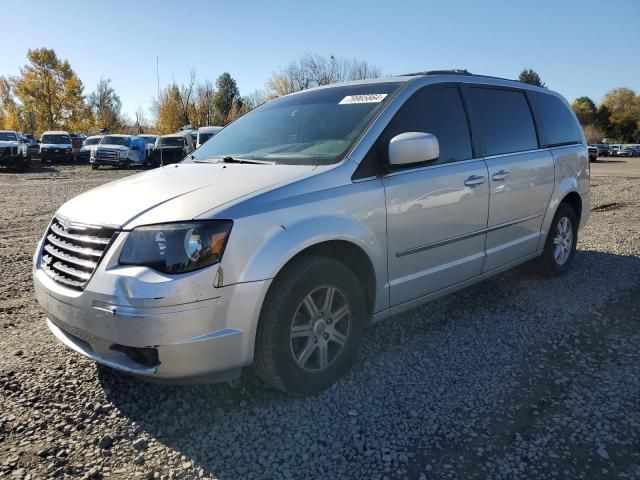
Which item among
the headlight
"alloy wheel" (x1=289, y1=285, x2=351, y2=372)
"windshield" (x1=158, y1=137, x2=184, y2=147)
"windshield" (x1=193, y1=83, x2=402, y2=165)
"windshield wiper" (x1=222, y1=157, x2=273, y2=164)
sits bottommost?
"alloy wheel" (x1=289, y1=285, x2=351, y2=372)

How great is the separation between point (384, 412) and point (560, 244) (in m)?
3.35

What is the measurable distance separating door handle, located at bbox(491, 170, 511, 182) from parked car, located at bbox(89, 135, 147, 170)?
24530 mm

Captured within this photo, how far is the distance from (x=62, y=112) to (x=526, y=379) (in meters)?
62.3

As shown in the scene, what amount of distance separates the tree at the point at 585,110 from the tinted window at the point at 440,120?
279 ft

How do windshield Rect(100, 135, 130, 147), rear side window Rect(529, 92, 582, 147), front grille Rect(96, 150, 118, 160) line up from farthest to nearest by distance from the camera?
windshield Rect(100, 135, 130, 147), front grille Rect(96, 150, 118, 160), rear side window Rect(529, 92, 582, 147)

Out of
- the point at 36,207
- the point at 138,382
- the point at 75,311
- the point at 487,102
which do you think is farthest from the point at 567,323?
the point at 36,207

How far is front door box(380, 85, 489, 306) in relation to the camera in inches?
124

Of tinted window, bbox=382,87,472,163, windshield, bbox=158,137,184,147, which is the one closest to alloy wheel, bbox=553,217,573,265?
tinted window, bbox=382,87,472,163

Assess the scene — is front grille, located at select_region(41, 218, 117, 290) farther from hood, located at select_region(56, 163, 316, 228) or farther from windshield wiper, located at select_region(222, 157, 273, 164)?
windshield wiper, located at select_region(222, 157, 273, 164)

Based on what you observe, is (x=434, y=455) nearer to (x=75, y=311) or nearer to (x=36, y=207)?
(x=75, y=311)

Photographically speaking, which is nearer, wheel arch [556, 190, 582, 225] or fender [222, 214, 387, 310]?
fender [222, 214, 387, 310]

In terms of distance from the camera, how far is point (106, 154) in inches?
985

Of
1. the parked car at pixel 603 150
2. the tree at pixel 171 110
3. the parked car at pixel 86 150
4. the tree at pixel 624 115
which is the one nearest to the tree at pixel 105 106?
the tree at pixel 171 110

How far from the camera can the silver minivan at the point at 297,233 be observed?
2346 mm
